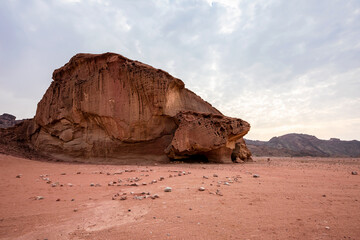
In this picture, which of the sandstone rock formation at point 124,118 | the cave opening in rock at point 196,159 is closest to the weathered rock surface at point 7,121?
the sandstone rock formation at point 124,118

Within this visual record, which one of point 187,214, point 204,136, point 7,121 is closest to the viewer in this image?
point 187,214

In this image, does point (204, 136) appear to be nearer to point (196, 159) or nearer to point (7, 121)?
point (196, 159)

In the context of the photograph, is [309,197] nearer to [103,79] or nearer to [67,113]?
[103,79]

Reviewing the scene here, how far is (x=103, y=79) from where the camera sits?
619 inches

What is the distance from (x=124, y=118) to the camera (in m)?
15.0

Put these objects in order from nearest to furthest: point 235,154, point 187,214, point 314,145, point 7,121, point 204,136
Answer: point 187,214
point 204,136
point 235,154
point 7,121
point 314,145

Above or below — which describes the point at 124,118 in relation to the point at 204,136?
above

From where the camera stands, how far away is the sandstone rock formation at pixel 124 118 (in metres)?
14.8

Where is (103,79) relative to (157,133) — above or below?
above

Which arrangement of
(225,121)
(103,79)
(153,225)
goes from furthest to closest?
(103,79), (225,121), (153,225)

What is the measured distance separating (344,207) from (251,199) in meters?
1.44

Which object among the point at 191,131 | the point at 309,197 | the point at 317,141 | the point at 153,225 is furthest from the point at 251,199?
the point at 317,141

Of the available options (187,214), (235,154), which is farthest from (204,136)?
(187,214)

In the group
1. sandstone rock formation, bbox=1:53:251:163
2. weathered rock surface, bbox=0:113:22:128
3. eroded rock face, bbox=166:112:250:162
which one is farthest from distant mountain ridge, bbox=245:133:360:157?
weathered rock surface, bbox=0:113:22:128
